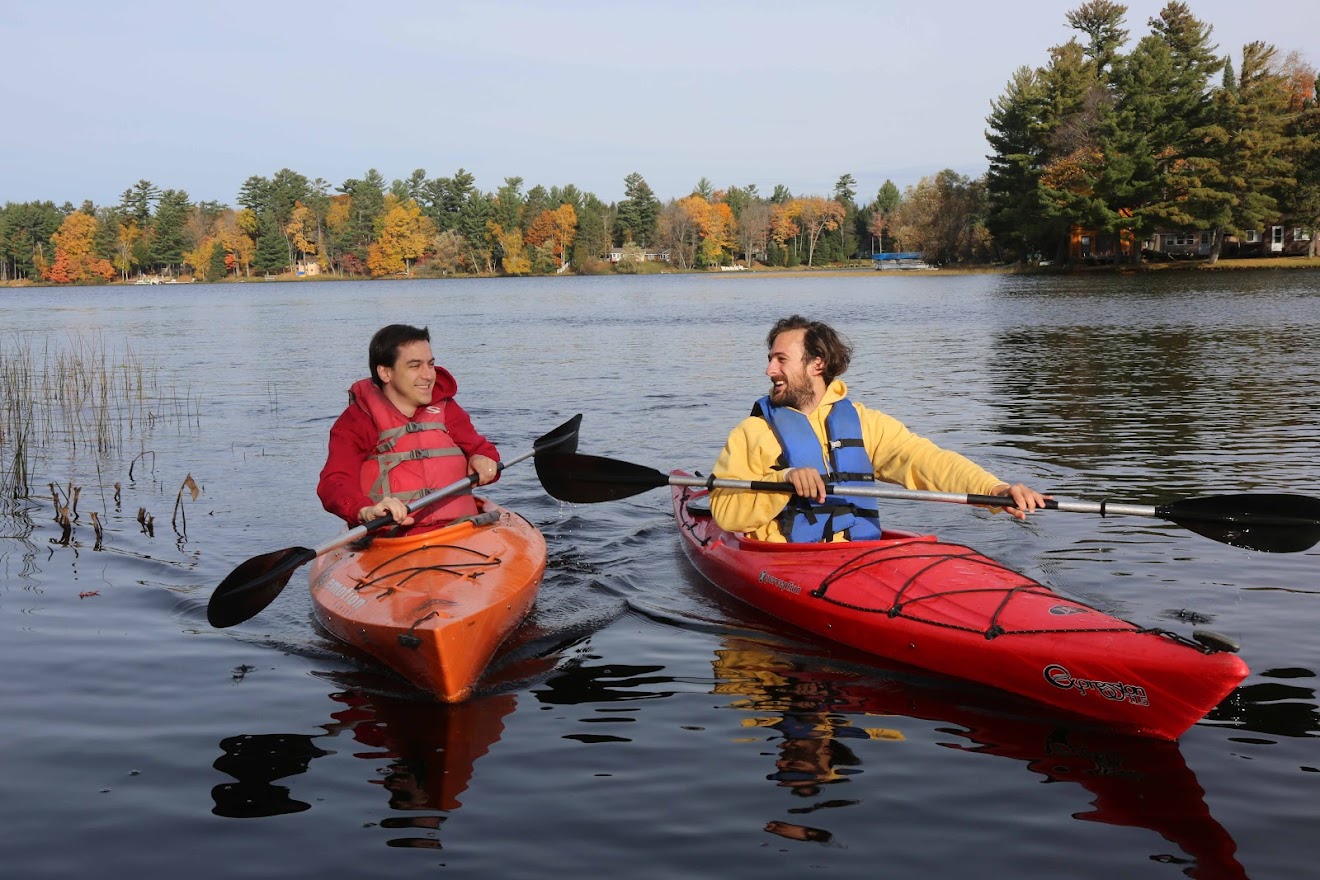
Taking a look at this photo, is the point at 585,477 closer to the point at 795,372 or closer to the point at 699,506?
the point at 699,506

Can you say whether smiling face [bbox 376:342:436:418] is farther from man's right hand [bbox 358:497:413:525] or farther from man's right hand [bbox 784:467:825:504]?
man's right hand [bbox 784:467:825:504]

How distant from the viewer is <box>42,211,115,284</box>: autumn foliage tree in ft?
353

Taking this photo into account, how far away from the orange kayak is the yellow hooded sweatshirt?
45.2 inches

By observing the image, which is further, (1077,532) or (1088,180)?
(1088,180)

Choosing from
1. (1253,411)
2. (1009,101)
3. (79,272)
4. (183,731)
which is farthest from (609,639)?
(79,272)

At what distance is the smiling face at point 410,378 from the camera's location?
20.8 ft

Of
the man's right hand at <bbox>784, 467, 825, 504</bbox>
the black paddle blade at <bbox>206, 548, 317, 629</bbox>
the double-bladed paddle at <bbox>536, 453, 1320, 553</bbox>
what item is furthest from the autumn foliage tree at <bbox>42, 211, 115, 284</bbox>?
the man's right hand at <bbox>784, 467, 825, 504</bbox>

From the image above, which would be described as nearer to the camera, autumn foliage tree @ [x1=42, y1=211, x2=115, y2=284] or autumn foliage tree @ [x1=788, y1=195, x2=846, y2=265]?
autumn foliage tree @ [x1=42, y1=211, x2=115, y2=284]

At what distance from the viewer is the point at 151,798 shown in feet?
13.9

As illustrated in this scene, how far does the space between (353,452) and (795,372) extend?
2.48m

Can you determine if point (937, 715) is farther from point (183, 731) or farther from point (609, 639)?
point (183, 731)

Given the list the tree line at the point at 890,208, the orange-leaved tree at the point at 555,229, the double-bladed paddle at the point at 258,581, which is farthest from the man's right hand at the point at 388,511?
the orange-leaved tree at the point at 555,229

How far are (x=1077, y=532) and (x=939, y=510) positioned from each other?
1370 millimetres

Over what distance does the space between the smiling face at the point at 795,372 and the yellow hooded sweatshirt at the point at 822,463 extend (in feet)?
0.31
